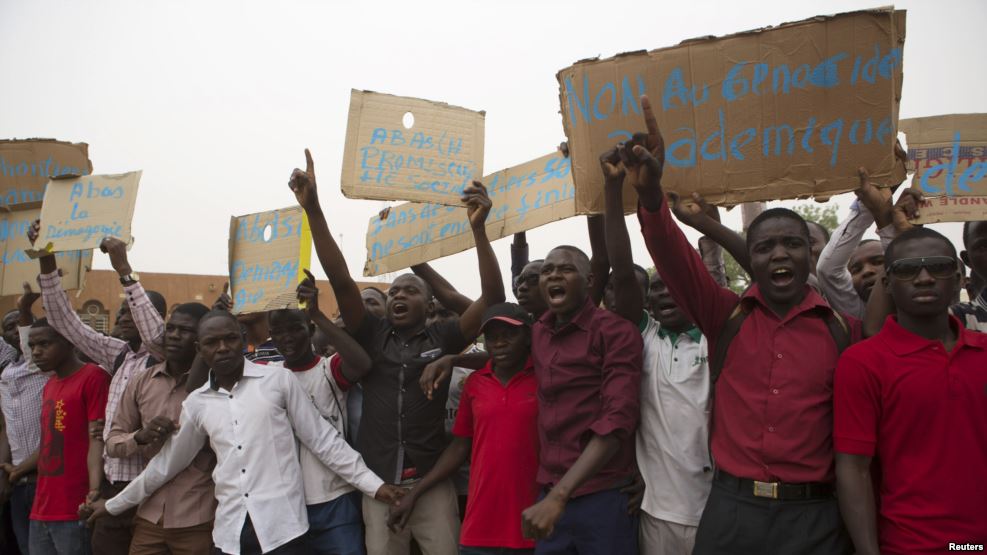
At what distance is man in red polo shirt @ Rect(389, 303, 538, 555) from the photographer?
11.5 ft

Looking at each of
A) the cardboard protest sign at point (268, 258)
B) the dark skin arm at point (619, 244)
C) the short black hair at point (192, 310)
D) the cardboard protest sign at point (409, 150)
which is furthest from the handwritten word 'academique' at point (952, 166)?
the short black hair at point (192, 310)

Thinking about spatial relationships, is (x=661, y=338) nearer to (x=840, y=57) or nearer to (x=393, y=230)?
(x=840, y=57)

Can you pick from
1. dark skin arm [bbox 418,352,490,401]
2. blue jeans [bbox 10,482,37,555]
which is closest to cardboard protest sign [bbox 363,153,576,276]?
dark skin arm [bbox 418,352,490,401]

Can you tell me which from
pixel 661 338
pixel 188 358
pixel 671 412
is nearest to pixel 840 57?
pixel 661 338

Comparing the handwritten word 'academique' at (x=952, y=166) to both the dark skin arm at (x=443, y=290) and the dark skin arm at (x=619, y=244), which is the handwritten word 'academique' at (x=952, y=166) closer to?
the dark skin arm at (x=619, y=244)

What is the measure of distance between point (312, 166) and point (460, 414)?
5.70 ft

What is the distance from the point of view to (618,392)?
10.6 feet

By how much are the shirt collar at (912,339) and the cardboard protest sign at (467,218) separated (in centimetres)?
184

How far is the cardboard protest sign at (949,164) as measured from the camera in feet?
11.4

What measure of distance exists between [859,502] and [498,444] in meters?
1.65

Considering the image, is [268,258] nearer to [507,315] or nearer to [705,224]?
[507,315]

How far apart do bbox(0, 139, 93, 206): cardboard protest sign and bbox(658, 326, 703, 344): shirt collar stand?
4697mm

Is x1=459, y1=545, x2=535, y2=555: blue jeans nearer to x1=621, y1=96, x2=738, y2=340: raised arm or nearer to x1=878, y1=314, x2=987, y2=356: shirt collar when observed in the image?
x1=621, y1=96, x2=738, y2=340: raised arm

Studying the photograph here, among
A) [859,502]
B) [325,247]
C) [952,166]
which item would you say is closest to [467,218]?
[325,247]
